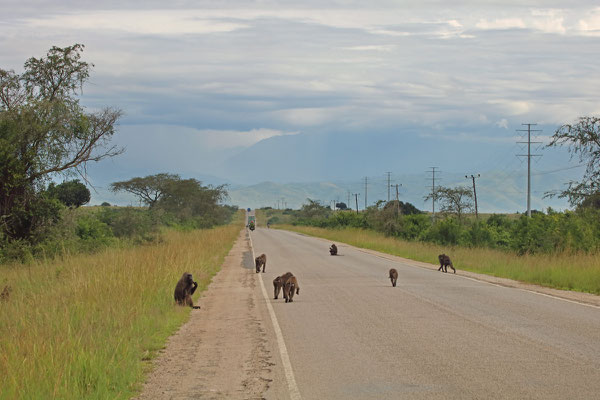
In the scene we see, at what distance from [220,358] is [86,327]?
2746mm

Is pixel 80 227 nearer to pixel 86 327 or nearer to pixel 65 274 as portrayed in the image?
pixel 65 274

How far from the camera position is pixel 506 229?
168ft

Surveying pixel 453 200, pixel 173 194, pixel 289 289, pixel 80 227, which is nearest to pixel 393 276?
pixel 289 289

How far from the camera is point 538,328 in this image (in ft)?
37.6

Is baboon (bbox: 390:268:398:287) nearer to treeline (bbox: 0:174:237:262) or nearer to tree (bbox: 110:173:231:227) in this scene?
treeline (bbox: 0:174:237:262)

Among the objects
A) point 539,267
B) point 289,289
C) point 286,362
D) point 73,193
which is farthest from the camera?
point 73,193

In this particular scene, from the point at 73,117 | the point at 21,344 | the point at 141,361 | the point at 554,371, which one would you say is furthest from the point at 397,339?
the point at 73,117

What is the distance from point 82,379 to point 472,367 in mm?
4862

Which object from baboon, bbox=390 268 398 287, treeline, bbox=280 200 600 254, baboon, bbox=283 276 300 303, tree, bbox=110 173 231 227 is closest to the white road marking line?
baboon, bbox=283 276 300 303

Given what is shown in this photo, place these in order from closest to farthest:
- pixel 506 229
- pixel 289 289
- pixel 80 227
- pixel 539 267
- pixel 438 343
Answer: pixel 438 343 < pixel 289 289 < pixel 539 267 < pixel 80 227 < pixel 506 229

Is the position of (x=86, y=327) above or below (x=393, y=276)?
below

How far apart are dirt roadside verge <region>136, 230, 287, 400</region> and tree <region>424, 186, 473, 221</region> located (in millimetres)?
56884

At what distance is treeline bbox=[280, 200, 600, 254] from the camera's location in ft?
95.9

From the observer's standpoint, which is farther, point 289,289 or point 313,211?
point 313,211
